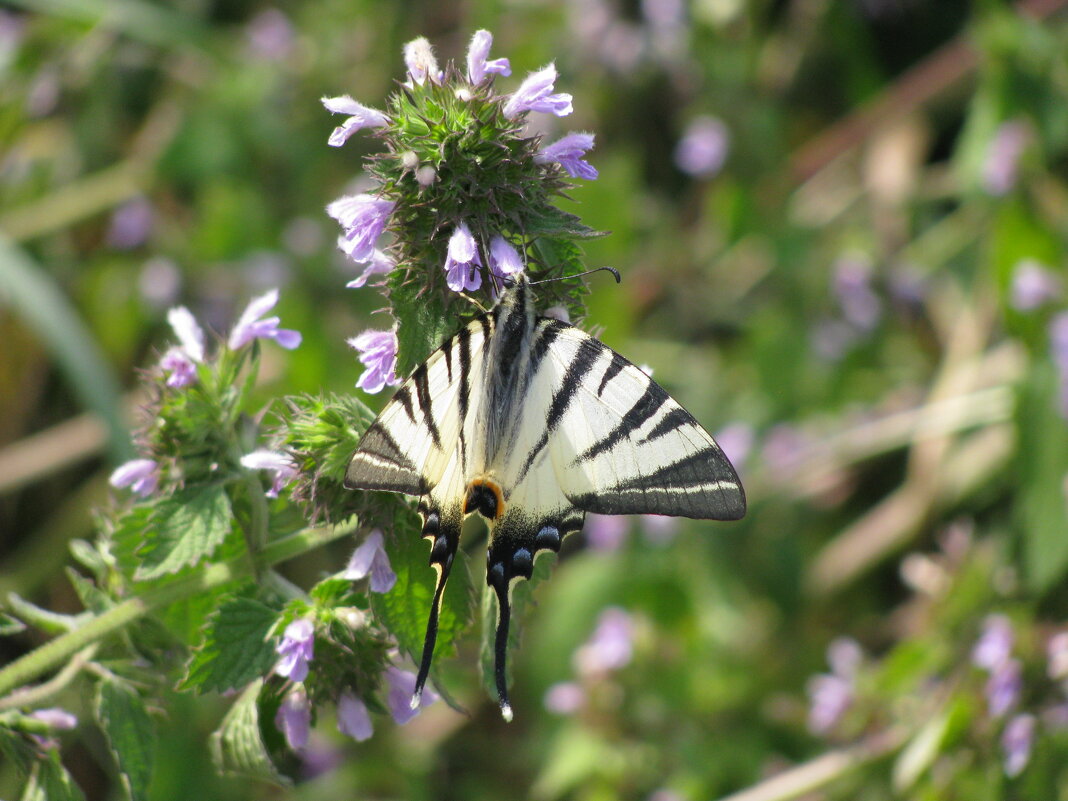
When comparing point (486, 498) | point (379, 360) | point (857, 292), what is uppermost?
point (857, 292)

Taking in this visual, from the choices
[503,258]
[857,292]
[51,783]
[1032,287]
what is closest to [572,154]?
[503,258]

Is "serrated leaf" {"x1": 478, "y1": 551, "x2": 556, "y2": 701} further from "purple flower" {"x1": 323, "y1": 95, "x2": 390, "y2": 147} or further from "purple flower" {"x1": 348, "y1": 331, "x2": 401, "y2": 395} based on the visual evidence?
"purple flower" {"x1": 323, "y1": 95, "x2": 390, "y2": 147}

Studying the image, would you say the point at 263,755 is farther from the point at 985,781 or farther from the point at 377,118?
the point at 985,781

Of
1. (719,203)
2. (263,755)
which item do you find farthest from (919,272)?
(263,755)

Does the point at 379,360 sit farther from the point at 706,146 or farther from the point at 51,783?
the point at 706,146

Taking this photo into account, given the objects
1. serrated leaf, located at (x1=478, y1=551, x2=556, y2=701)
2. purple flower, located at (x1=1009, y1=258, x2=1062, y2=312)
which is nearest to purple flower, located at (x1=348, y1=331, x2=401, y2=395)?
serrated leaf, located at (x1=478, y1=551, x2=556, y2=701)

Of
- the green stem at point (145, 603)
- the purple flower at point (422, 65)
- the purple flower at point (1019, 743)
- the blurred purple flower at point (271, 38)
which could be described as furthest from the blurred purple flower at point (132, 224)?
the purple flower at point (1019, 743)
